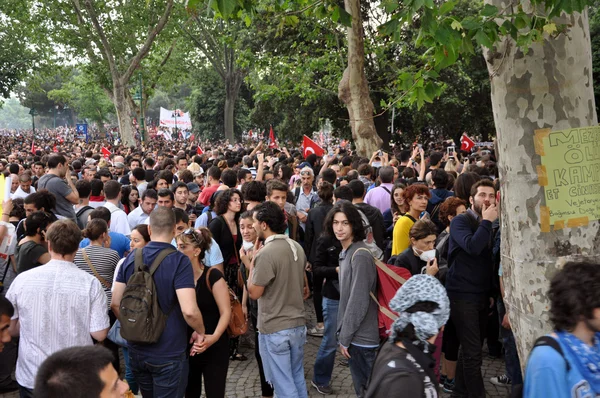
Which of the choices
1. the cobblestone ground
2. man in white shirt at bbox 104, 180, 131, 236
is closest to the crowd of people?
the cobblestone ground

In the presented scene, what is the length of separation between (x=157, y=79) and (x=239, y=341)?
3144 cm

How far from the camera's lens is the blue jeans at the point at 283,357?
479 centimetres

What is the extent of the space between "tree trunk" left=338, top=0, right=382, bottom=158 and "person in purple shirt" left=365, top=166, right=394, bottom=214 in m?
6.39

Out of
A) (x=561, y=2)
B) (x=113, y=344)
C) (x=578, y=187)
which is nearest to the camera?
(x=561, y=2)

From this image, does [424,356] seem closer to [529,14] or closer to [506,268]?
[506,268]

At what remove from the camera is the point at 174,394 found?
13.8ft

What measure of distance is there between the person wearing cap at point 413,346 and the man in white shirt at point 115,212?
15.4 ft

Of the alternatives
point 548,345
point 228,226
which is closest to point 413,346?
point 548,345

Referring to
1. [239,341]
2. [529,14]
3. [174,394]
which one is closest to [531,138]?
[529,14]

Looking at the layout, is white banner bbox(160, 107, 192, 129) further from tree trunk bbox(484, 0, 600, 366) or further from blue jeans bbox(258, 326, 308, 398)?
tree trunk bbox(484, 0, 600, 366)

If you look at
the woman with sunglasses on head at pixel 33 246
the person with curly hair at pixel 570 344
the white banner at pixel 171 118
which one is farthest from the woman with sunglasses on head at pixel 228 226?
the white banner at pixel 171 118

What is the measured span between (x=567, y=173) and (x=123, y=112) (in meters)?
28.6

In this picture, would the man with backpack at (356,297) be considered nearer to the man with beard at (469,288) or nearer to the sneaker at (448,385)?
the man with beard at (469,288)

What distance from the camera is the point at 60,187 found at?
802 cm
